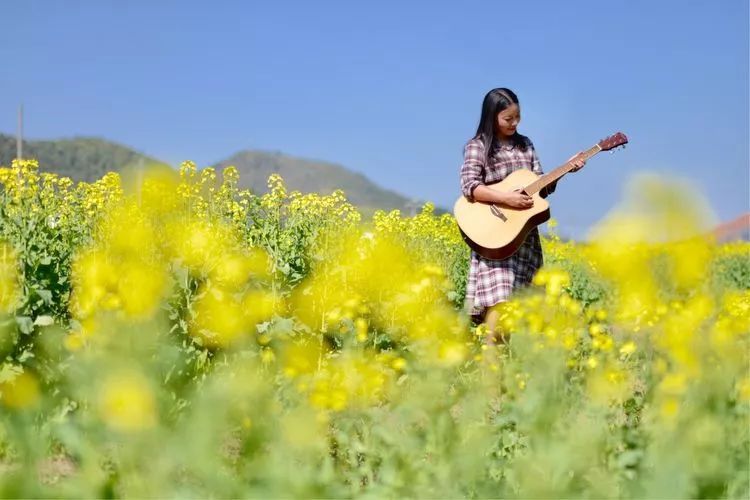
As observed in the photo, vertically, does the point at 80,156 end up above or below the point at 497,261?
above

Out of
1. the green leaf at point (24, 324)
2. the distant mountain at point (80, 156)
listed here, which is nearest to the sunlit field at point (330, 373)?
the green leaf at point (24, 324)

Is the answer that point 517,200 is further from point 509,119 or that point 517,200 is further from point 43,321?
point 43,321

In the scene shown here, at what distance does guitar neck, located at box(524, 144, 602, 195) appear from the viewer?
5086 millimetres

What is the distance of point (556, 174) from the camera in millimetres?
5121

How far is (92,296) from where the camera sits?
3.33 metres

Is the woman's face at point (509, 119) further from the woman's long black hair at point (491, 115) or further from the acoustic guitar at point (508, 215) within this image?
the acoustic guitar at point (508, 215)

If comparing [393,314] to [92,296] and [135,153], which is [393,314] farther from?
[135,153]

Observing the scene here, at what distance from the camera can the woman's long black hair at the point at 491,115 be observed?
5.25 metres

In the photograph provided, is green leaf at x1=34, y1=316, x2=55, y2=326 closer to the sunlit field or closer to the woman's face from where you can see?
the sunlit field

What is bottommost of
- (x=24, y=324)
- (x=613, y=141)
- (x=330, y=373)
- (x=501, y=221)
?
(x=330, y=373)

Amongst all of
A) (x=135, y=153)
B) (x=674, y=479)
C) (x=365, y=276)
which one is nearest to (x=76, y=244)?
(x=365, y=276)

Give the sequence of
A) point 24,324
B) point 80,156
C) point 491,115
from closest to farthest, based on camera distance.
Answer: point 24,324 < point 491,115 < point 80,156

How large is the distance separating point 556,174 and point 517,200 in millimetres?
245

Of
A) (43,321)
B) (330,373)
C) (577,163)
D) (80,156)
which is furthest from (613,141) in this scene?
(80,156)
